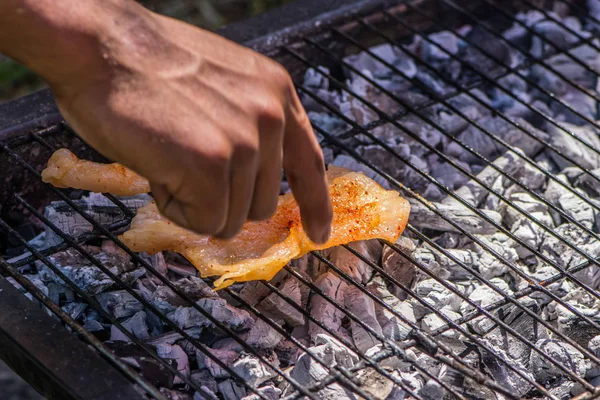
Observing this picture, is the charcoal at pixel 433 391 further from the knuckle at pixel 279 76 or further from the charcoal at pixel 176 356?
the knuckle at pixel 279 76

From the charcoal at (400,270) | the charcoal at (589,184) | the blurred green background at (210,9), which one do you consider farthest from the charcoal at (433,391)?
the blurred green background at (210,9)

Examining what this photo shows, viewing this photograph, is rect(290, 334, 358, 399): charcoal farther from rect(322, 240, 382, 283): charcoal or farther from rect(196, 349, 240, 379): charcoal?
rect(322, 240, 382, 283): charcoal

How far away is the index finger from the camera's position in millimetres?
1657

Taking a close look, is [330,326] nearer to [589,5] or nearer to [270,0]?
[589,5]

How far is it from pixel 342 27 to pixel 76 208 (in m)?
1.46

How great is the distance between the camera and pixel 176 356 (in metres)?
2.09

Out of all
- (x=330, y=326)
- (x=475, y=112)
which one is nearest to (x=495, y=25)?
(x=475, y=112)

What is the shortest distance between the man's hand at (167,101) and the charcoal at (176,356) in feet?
1.96

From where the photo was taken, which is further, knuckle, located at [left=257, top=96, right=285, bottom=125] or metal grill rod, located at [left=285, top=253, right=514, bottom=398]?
metal grill rod, located at [left=285, top=253, right=514, bottom=398]

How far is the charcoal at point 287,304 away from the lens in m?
2.22

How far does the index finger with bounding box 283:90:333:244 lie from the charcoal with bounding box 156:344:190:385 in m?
0.54

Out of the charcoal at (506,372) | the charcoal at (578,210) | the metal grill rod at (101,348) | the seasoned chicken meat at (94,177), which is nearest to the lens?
the metal grill rod at (101,348)

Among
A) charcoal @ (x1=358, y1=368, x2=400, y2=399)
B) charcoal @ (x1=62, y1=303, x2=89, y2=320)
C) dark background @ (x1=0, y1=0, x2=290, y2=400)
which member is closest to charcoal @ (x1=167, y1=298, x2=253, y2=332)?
charcoal @ (x1=62, y1=303, x2=89, y2=320)

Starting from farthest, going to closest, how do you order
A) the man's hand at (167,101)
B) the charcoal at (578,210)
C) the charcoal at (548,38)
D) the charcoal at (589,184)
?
the charcoal at (548,38)
the charcoal at (589,184)
the charcoal at (578,210)
the man's hand at (167,101)
